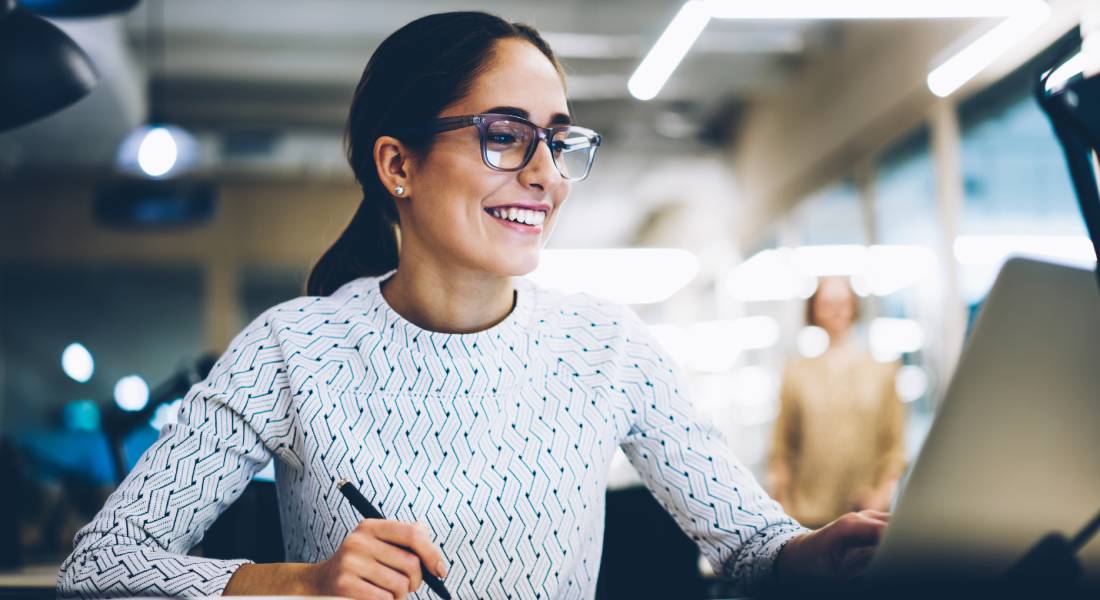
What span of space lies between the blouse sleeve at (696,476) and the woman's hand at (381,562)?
43cm

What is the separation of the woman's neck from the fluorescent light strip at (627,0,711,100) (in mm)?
1678

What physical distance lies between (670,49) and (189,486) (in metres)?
2.30

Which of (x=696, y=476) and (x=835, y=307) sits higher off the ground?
(x=835, y=307)

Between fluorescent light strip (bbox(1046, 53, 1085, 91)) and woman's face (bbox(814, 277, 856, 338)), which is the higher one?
fluorescent light strip (bbox(1046, 53, 1085, 91))

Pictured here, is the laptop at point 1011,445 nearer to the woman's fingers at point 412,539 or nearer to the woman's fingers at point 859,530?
the woman's fingers at point 859,530

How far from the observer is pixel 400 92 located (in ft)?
4.27

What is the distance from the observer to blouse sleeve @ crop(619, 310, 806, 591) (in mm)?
1145

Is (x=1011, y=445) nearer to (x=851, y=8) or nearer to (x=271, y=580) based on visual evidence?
(x=271, y=580)

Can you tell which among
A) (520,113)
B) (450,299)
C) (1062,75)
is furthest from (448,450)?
(1062,75)

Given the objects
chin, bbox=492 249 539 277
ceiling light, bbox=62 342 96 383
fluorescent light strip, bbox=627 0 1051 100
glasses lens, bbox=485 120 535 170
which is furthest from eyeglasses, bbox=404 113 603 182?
fluorescent light strip, bbox=627 0 1051 100

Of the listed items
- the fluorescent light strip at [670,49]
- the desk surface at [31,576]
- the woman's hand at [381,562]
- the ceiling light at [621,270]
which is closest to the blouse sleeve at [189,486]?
the woman's hand at [381,562]

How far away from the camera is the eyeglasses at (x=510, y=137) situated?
122cm

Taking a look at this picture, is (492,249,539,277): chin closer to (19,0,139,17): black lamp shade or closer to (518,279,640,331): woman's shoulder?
(518,279,640,331): woman's shoulder

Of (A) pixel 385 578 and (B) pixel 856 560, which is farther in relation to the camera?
(B) pixel 856 560
